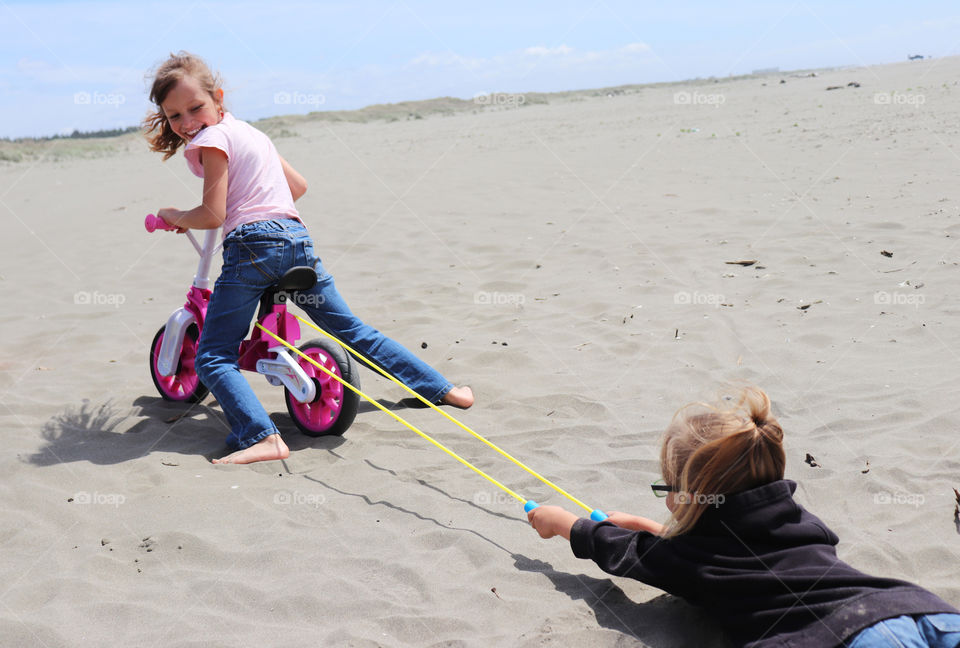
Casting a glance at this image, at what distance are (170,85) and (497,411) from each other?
2201 mm

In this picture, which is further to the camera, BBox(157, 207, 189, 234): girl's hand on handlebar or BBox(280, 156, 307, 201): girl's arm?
BBox(280, 156, 307, 201): girl's arm

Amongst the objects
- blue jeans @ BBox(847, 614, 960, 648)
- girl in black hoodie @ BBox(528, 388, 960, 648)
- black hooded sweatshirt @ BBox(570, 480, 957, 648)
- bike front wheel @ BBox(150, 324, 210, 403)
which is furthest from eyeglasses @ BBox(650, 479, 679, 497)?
bike front wheel @ BBox(150, 324, 210, 403)

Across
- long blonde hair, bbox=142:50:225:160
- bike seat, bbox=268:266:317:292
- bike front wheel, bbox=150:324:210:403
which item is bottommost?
bike front wheel, bbox=150:324:210:403

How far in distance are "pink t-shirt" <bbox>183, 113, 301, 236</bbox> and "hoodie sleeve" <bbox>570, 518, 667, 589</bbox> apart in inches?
82.2

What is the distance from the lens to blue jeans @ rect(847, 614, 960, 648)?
1999 millimetres

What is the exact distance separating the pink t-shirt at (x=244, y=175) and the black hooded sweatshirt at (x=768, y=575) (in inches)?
88.7

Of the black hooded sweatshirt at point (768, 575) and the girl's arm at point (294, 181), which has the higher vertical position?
the girl's arm at point (294, 181)

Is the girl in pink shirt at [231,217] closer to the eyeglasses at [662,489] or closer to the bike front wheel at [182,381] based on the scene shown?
the bike front wheel at [182,381]

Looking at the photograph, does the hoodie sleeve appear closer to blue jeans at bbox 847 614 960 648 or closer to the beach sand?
the beach sand

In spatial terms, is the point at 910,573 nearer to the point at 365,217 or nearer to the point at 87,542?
the point at 87,542

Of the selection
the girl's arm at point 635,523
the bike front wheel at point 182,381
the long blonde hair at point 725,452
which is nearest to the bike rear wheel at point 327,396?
the bike front wheel at point 182,381

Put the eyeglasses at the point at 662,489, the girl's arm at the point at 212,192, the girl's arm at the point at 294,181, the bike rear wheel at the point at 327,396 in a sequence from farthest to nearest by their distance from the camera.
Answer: the girl's arm at the point at 294,181 < the bike rear wheel at the point at 327,396 < the girl's arm at the point at 212,192 < the eyeglasses at the point at 662,489

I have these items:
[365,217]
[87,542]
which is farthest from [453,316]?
[365,217]

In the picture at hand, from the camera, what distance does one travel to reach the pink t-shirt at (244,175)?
382cm
